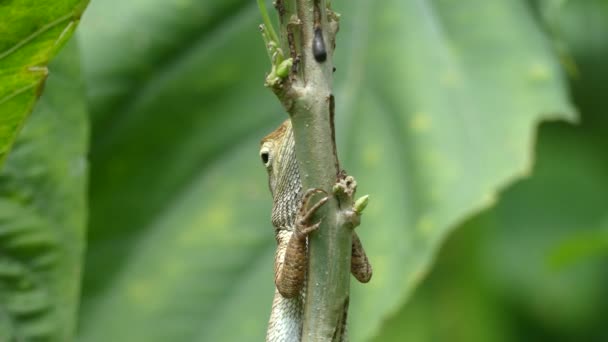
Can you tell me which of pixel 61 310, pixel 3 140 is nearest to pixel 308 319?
pixel 3 140

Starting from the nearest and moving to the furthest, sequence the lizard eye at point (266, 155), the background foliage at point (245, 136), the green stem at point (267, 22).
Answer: the green stem at point (267, 22)
the lizard eye at point (266, 155)
the background foliage at point (245, 136)

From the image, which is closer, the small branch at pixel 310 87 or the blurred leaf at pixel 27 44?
the small branch at pixel 310 87

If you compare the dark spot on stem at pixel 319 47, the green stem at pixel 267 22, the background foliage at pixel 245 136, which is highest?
the background foliage at pixel 245 136

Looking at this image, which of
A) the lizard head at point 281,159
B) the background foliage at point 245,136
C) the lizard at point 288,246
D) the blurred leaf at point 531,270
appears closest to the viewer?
the lizard at point 288,246

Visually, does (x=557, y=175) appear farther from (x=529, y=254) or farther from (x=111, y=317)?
(x=111, y=317)

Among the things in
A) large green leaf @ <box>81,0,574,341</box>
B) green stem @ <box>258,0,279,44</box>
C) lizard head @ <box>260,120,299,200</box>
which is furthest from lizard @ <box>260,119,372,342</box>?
large green leaf @ <box>81,0,574,341</box>

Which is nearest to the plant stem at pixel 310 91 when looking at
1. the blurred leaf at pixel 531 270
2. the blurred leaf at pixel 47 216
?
the blurred leaf at pixel 47 216

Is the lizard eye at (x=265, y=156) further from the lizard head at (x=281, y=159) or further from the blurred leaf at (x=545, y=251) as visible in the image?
the blurred leaf at (x=545, y=251)
